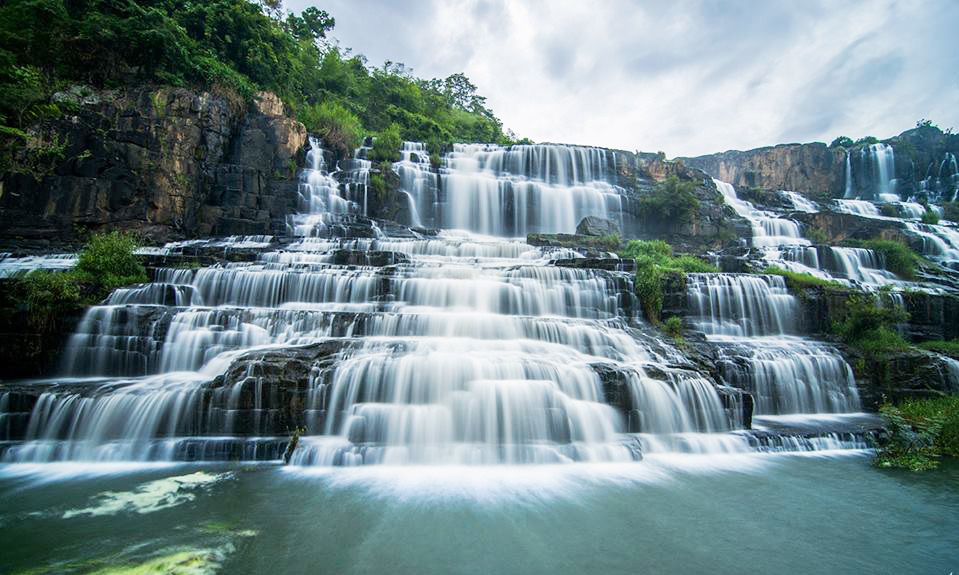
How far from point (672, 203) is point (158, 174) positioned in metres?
23.6

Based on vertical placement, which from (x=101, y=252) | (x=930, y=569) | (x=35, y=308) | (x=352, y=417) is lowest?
(x=930, y=569)

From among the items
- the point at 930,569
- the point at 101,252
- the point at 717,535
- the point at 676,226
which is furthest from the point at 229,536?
the point at 676,226

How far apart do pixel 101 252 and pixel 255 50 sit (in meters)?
14.4

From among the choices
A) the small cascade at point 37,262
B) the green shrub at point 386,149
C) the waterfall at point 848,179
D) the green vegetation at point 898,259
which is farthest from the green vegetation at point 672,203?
the small cascade at point 37,262

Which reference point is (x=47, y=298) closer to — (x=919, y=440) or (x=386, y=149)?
(x=919, y=440)

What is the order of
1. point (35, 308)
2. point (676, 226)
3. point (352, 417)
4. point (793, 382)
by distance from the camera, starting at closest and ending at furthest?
1. point (352, 417)
2. point (35, 308)
3. point (793, 382)
4. point (676, 226)

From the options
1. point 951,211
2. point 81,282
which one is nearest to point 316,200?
point 81,282

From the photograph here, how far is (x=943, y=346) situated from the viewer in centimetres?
1243

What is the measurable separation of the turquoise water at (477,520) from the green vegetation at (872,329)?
17.7 feet

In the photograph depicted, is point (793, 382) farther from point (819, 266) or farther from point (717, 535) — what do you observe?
point (819, 266)

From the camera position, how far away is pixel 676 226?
24.7 metres

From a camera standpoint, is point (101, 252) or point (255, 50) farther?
point (255, 50)

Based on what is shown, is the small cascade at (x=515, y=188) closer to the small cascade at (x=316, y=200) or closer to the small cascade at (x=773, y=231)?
the small cascade at (x=316, y=200)

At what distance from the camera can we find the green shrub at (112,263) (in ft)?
36.8
